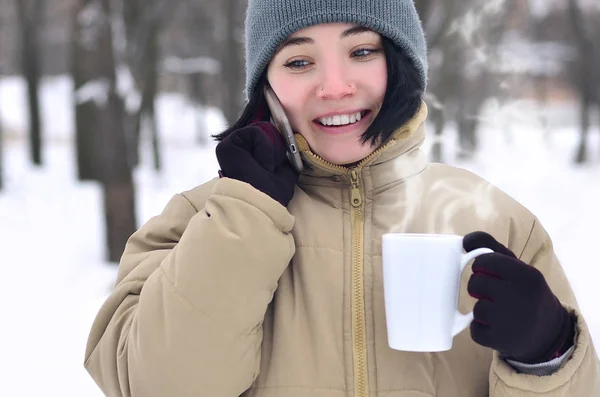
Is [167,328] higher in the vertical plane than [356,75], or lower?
lower

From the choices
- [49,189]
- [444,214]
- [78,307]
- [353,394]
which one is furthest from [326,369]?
[49,189]

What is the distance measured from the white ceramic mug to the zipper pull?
0.23 meters

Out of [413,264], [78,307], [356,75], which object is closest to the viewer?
[413,264]

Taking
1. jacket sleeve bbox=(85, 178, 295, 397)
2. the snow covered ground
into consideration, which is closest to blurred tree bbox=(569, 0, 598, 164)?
the snow covered ground

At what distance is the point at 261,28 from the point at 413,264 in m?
0.63

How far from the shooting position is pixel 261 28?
142 centimetres

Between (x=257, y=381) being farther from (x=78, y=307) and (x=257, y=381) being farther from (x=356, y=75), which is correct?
(x=78, y=307)

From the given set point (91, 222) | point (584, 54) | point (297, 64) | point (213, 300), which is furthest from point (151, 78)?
point (213, 300)

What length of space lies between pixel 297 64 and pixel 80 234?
22.7 feet

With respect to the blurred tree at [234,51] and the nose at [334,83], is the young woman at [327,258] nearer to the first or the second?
the nose at [334,83]

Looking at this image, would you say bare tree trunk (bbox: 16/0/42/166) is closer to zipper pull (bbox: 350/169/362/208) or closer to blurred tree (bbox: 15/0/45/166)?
blurred tree (bbox: 15/0/45/166)

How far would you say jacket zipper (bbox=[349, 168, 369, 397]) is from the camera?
4.01ft

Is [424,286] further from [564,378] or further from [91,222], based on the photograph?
[91,222]

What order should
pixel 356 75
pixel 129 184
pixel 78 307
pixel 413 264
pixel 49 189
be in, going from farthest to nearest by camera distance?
pixel 49 189
pixel 129 184
pixel 78 307
pixel 356 75
pixel 413 264
